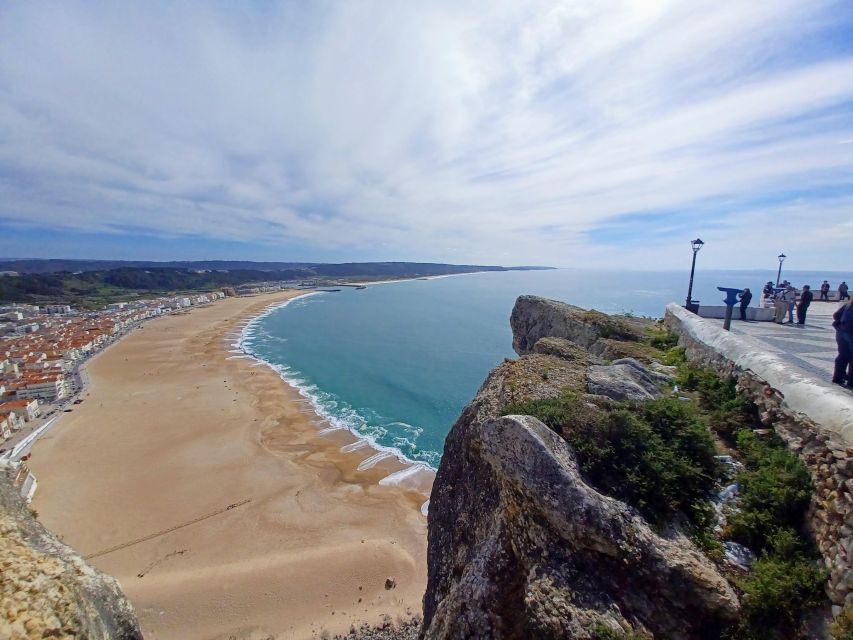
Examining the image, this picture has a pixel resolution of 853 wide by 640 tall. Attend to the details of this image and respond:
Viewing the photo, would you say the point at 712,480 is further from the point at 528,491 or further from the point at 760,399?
the point at 528,491

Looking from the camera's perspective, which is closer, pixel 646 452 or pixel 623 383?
pixel 646 452

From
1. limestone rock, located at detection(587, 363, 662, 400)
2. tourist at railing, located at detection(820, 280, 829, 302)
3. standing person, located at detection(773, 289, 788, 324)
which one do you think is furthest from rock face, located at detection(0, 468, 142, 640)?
tourist at railing, located at detection(820, 280, 829, 302)

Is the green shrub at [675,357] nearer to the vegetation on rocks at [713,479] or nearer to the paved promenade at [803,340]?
the paved promenade at [803,340]

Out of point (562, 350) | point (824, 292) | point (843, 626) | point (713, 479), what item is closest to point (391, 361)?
point (824, 292)

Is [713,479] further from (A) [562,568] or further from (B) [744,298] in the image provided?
(B) [744,298]

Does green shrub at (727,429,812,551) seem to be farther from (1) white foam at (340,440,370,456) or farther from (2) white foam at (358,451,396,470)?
(1) white foam at (340,440,370,456)
